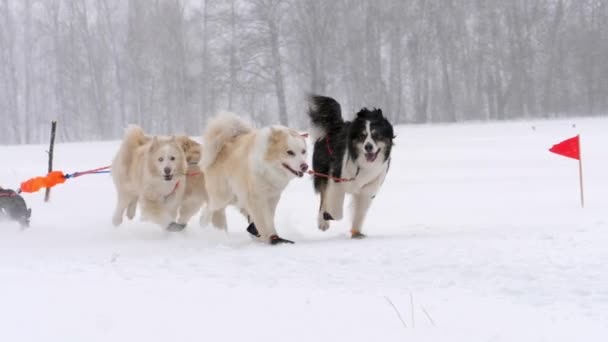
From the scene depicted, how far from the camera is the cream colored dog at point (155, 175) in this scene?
6559 millimetres

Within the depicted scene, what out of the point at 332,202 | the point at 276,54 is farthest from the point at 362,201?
the point at 276,54

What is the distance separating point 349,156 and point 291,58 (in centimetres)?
2335

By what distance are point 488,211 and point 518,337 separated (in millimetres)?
6071

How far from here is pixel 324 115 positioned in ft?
22.8

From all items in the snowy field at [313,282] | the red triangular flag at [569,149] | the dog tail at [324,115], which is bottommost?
the snowy field at [313,282]

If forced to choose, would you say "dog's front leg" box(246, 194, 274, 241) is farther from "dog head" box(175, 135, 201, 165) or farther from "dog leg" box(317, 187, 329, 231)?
"dog head" box(175, 135, 201, 165)

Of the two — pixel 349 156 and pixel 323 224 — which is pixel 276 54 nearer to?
pixel 323 224

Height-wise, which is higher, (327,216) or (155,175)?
(155,175)

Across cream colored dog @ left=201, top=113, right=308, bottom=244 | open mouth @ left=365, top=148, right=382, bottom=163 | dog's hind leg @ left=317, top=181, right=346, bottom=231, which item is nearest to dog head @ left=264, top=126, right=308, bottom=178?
cream colored dog @ left=201, top=113, right=308, bottom=244

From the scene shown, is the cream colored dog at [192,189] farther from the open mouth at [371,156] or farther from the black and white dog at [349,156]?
the open mouth at [371,156]

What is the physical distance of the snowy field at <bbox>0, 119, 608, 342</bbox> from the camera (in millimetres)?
2973

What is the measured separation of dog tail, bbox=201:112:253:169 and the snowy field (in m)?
0.84

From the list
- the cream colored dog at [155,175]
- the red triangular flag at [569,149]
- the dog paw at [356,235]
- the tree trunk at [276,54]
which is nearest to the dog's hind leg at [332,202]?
the dog paw at [356,235]

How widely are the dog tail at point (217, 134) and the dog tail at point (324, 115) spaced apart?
3.00ft
